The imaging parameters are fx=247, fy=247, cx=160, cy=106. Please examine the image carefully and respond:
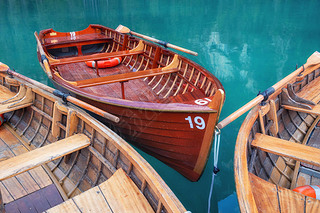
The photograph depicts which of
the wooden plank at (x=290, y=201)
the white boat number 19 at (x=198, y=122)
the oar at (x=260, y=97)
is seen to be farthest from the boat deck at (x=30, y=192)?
the wooden plank at (x=290, y=201)

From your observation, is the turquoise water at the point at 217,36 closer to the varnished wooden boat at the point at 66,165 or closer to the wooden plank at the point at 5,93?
the varnished wooden boat at the point at 66,165

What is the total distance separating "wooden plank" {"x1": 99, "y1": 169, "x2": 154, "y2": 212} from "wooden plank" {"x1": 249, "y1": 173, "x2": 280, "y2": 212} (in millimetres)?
1058

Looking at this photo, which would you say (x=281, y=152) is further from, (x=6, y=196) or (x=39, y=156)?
(x=6, y=196)

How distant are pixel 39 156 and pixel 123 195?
4.02ft

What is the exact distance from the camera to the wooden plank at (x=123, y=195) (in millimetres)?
2428

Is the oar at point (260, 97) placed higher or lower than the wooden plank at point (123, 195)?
higher

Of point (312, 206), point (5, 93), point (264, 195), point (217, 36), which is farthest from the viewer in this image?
point (217, 36)

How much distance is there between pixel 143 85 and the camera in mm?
5781

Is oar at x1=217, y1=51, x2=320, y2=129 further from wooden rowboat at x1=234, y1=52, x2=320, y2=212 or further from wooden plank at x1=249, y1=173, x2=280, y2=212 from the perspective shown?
wooden plank at x1=249, y1=173, x2=280, y2=212

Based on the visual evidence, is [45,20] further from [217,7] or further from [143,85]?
[143,85]

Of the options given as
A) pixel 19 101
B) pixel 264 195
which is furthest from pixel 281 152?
pixel 19 101

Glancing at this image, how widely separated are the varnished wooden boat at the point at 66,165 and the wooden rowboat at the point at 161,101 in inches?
20.9

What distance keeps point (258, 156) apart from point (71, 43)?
6758 millimetres

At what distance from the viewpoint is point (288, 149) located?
301cm
